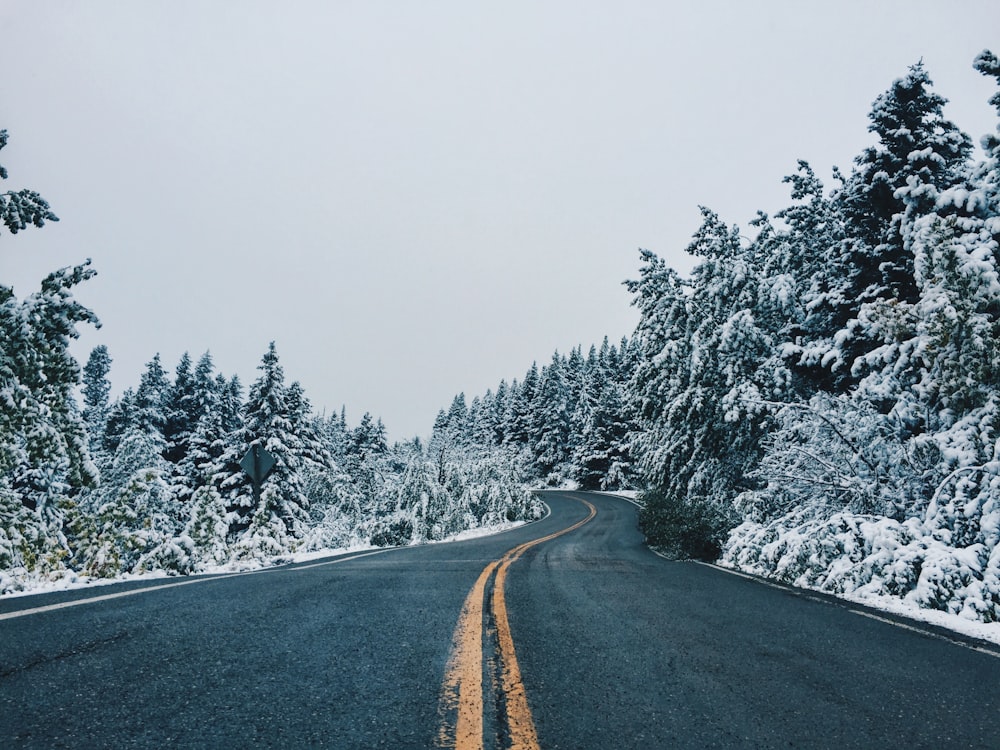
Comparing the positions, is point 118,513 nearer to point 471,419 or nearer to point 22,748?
point 22,748

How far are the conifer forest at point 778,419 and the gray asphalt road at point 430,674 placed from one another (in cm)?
321

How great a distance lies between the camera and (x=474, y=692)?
125 inches

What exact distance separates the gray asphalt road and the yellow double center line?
8 centimetres

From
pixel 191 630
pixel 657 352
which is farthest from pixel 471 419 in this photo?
pixel 191 630

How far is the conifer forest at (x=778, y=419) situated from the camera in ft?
26.6

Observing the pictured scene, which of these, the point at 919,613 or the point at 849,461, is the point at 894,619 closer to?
the point at 919,613

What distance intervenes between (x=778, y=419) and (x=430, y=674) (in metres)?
11.6

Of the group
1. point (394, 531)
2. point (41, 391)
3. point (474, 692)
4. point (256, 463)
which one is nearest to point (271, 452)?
point (394, 531)

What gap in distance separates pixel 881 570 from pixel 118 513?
12.5 meters

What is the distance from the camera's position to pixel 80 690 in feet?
9.78

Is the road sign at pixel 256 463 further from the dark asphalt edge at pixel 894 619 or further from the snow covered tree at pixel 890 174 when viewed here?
the snow covered tree at pixel 890 174

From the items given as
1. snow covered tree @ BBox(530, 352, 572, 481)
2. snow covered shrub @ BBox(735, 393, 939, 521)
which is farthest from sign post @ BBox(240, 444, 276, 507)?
snow covered tree @ BBox(530, 352, 572, 481)

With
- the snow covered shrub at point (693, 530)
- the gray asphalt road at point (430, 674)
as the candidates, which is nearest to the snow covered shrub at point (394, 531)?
the snow covered shrub at point (693, 530)

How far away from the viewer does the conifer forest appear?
26.6 feet
